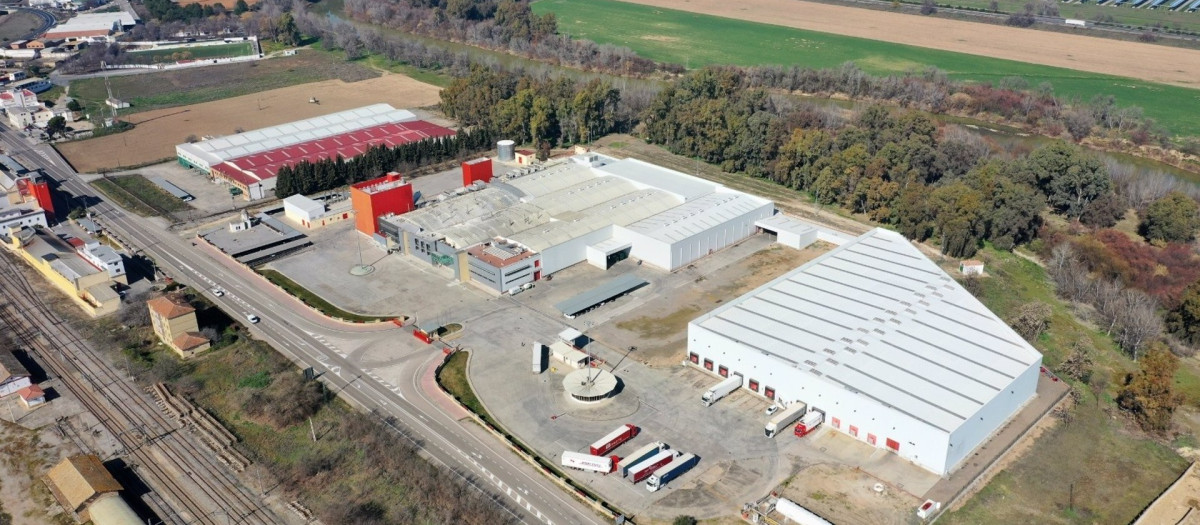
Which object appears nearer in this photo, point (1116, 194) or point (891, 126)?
point (1116, 194)

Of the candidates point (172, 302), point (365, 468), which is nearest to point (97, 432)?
point (172, 302)

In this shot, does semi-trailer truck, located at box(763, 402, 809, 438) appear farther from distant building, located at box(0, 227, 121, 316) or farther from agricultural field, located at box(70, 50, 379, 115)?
agricultural field, located at box(70, 50, 379, 115)

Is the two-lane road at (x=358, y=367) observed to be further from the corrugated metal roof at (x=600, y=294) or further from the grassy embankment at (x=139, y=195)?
the corrugated metal roof at (x=600, y=294)

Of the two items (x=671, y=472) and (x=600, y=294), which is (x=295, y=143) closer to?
(x=600, y=294)

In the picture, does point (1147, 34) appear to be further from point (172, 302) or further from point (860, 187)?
point (172, 302)

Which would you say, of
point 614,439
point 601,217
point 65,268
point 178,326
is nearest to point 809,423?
point 614,439

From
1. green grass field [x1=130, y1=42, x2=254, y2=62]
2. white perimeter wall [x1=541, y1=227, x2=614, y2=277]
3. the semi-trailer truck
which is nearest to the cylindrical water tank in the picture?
white perimeter wall [x1=541, y1=227, x2=614, y2=277]
